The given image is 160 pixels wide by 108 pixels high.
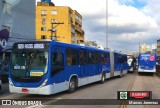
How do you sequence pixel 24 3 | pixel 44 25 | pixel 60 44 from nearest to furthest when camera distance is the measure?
pixel 60 44 < pixel 24 3 < pixel 44 25

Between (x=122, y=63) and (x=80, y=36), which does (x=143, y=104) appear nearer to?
(x=122, y=63)

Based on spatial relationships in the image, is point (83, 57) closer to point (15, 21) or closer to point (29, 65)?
point (29, 65)

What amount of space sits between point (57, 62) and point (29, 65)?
150cm

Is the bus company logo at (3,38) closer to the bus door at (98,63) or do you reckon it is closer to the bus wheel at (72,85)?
the bus door at (98,63)

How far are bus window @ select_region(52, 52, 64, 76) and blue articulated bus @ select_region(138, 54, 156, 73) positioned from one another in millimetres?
25987

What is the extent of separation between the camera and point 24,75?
15438 millimetres

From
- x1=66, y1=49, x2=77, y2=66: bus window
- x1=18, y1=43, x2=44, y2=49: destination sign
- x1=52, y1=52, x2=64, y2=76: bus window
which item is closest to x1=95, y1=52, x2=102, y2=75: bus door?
x1=66, y1=49, x2=77, y2=66: bus window

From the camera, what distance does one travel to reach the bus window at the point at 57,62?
15.9 meters

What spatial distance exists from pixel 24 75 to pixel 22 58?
2.86 feet

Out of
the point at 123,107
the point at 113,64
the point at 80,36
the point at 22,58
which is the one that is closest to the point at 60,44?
the point at 22,58

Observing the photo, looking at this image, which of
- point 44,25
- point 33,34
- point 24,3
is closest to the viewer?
point 24,3

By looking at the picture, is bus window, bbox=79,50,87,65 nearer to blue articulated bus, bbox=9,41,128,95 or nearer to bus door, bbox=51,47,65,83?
blue articulated bus, bbox=9,41,128,95

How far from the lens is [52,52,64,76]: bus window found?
52.1 feet

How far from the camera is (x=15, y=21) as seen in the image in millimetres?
37656
